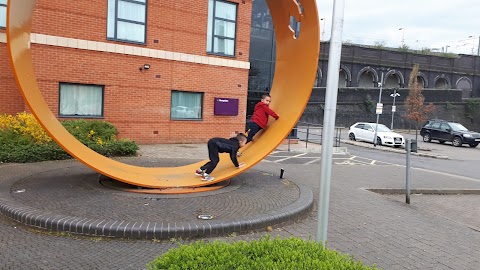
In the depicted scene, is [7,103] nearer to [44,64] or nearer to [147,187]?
[44,64]

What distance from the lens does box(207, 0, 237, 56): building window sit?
55.3ft

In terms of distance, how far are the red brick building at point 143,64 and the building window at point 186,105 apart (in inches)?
1.7

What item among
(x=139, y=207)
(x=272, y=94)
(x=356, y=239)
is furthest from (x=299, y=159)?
(x=139, y=207)

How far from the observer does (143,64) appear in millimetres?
15047

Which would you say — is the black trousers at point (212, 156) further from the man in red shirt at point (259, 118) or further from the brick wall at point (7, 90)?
the brick wall at point (7, 90)

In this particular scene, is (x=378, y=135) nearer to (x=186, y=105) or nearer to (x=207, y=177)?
(x=186, y=105)

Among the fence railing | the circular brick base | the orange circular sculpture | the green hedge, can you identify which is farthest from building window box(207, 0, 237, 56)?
the circular brick base

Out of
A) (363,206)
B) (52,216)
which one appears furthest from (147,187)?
(363,206)

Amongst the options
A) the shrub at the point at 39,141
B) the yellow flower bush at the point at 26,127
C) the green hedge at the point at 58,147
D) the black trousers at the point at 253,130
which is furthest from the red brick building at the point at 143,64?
the black trousers at the point at 253,130

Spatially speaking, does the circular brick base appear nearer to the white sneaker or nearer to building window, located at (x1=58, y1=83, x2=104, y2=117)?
the white sneaker

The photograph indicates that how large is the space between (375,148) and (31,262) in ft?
74.5

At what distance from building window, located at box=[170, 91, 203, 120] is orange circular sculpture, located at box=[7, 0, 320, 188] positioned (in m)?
7.34

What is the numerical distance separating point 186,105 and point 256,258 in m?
13.9

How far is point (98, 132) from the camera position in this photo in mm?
12602
